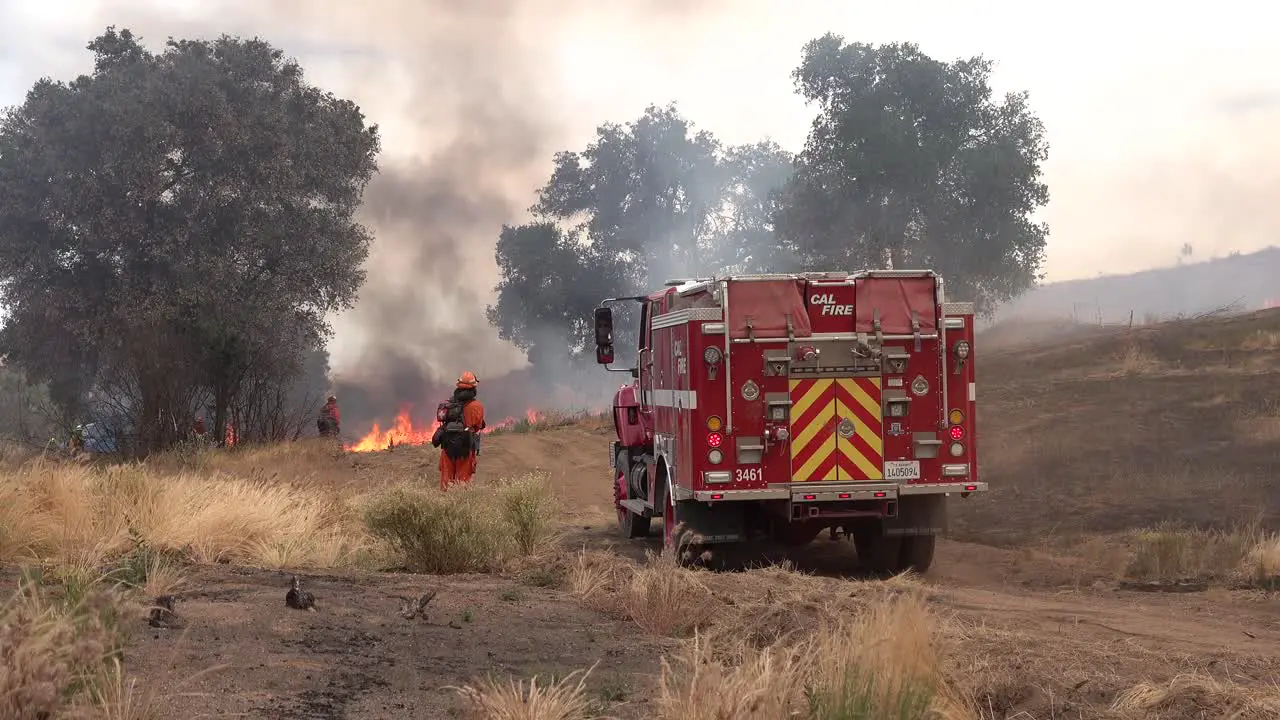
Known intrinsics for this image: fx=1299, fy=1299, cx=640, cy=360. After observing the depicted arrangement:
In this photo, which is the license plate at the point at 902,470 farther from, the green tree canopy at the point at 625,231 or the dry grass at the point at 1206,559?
the green tree canopy at the point at 625,231

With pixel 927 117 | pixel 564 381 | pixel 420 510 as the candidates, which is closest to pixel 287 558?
pixel 420 510

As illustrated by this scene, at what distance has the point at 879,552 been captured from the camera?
1264 centimetres

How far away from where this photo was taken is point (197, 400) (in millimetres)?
22875

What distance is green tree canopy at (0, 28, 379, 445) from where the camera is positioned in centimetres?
2952

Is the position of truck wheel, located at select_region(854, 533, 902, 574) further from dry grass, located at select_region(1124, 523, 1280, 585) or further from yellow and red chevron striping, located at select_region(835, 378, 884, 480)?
dry grass, located at select_region(1124, 523, 1280, 585)

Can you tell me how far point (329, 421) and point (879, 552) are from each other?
16.1 meters

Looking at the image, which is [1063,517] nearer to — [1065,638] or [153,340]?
[1065,638]

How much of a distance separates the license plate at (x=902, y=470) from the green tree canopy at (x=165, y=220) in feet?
64.0

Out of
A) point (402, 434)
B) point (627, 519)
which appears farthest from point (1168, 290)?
point (627, 519)

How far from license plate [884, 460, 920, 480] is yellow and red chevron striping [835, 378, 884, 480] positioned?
6 cm

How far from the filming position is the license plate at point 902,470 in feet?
37.7

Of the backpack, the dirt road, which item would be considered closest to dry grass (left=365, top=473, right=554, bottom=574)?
the dirt road

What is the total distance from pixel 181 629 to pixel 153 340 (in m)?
16.5

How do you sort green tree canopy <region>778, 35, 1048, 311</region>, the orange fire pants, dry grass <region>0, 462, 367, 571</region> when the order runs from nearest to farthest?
1. dry grass <region>0, 462, 367, 571</region>
2. the orange fire pants
3. green tree canopy <region>778, 35, 1048, 311</region>
